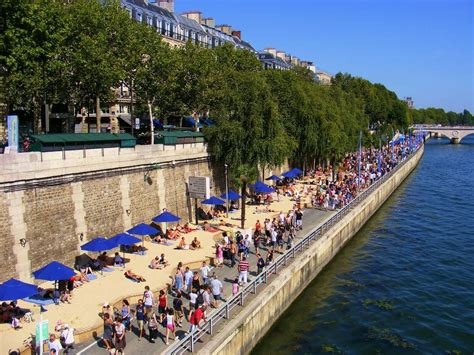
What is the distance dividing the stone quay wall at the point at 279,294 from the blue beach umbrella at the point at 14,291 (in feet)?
22.7

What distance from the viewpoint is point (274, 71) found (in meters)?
54.2

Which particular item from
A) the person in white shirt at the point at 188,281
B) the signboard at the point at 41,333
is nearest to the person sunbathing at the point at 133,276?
the person in white shirt at the point at 188,281

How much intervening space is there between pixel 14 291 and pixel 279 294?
11167mm

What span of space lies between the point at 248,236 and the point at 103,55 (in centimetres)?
1526

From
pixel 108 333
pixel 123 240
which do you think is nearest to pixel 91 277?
pixel 123 240

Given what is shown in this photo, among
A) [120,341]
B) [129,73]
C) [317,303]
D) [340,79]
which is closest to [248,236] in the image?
[317,303]

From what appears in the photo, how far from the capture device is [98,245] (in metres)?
24.8

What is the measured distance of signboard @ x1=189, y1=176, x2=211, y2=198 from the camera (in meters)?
34.6

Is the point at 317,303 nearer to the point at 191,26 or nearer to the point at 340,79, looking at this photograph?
the point at 191,26

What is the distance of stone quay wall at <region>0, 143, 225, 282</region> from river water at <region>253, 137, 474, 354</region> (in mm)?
10427

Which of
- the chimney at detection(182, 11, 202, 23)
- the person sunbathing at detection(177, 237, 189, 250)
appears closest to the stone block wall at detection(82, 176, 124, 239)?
the person sunbathing at detection(177, 237, 189, 250)

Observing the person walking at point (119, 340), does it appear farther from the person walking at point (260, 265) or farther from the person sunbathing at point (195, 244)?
the person sunbathing at point (195, 244)

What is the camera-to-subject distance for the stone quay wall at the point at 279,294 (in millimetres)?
18359

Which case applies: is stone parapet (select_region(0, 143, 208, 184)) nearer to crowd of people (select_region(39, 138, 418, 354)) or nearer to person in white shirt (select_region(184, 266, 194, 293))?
crowd of people (select_region(39, 138, 418, 354))
